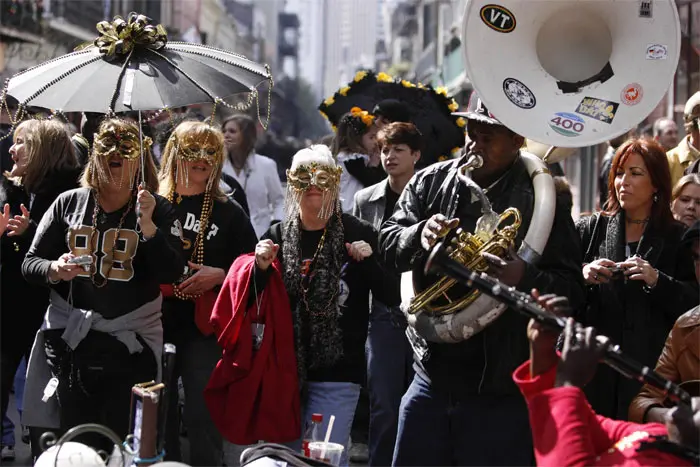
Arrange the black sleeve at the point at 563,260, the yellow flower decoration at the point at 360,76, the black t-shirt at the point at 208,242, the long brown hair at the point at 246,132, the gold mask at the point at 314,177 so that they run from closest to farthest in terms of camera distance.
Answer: the black sleeve at the point at 563,260 < the gold mask at the point at 314,177 < the black t-shirt at the point at 208,242 < the yellow flower decoration at the point at 360,76 < the long brown hair at the point at 246,132

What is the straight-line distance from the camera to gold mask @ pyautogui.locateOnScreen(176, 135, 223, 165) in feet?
18.4

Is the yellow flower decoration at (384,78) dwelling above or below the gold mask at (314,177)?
above

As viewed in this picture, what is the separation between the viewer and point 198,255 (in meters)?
5.53

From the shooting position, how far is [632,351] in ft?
15.6

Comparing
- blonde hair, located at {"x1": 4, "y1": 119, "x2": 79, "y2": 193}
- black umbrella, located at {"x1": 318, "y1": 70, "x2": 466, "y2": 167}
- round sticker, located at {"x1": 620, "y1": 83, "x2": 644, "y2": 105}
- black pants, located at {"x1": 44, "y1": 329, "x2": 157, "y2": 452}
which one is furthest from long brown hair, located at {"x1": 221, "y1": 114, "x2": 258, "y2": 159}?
round sticker, located at {"x1": 620, "y1": 83, "x2": 644, "y2": 105}

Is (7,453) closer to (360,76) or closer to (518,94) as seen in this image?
(360,76)

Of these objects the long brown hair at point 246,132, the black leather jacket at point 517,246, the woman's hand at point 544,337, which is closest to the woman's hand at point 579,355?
the woman's hand at point 544,337

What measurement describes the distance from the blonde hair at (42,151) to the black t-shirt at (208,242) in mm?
739

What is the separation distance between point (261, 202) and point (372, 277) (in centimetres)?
329

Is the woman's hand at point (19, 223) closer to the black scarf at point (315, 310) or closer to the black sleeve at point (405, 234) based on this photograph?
the black scarf at point (315, 310)

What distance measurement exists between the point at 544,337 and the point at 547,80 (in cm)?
123

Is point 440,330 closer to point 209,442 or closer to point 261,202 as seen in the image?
point 209,442

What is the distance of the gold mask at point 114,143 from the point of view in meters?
5.09

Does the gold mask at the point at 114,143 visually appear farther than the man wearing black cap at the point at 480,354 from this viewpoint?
Yes
